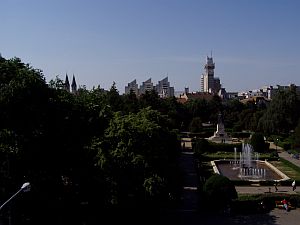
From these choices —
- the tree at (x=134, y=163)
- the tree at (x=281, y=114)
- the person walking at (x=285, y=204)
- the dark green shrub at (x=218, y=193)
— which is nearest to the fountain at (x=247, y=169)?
the person walking at (x=285, y=204)

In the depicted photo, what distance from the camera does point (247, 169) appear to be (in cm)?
4538

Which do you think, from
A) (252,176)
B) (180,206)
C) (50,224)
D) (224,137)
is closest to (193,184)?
(252,176)

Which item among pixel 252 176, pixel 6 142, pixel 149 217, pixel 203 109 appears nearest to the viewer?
pixel 6 142

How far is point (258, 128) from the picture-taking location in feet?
259

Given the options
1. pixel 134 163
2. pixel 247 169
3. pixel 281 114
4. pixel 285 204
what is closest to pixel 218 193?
pixel 285 204

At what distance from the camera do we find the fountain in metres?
41.8

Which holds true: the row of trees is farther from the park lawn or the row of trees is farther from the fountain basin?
the park lawn

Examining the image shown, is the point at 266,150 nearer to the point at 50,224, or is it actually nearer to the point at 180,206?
the point at 180,206

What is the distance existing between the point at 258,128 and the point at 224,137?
841 centimetres

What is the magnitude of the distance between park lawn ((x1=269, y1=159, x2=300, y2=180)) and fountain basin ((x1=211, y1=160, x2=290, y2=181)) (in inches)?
25.8

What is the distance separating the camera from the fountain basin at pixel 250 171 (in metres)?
41.2

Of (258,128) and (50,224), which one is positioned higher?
(258,128)

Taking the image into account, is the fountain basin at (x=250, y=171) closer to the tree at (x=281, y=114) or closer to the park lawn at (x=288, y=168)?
the park lawn at (x=288, y=168)

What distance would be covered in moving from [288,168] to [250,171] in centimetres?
427
